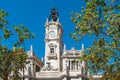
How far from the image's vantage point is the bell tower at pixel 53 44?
347 feet

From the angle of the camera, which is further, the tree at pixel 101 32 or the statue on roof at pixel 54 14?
the statue on roof at pixel 54 14

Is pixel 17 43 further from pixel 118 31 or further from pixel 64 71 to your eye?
pixel 64 71

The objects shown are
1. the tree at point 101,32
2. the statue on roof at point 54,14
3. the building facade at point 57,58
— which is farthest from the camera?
the statue on roof at point 54,14

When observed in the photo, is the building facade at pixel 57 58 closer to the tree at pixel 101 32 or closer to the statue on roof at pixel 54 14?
the statue on roof at pixel 54 14

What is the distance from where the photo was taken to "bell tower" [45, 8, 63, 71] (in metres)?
106

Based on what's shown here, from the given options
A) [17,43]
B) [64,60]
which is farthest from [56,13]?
[17,43]

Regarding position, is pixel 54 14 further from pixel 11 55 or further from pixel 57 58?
pixel 11 55

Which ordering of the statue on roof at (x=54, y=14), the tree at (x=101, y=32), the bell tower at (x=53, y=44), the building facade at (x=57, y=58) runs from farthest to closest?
the statue on roof at (x=54, y=14), the bell tower at (x=53, y=44), the building facade at (x=57, y=58), the tree at (x=101, y=32)

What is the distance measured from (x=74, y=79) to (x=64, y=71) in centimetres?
319

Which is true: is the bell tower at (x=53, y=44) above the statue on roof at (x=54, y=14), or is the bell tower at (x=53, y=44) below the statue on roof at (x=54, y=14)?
below

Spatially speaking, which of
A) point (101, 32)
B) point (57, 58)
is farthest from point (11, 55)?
point (57, 58)

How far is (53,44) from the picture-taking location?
107 m

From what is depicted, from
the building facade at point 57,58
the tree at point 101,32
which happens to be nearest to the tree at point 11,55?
the tree at point 101,32

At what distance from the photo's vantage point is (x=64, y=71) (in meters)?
98.8
